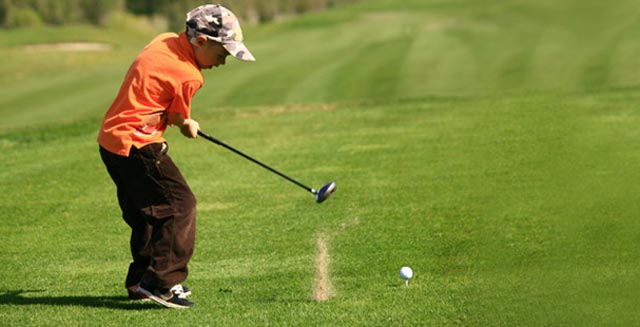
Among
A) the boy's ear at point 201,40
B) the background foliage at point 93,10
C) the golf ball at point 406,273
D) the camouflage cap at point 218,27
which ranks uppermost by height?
the camouflage cap at point 218,27

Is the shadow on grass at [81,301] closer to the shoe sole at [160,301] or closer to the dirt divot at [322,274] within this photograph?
the shoe sole at [160,301]

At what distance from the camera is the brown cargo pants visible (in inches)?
284

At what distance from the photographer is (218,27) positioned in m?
7.03

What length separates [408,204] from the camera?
10.7 m

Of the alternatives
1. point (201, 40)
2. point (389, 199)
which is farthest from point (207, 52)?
point (389, 199)

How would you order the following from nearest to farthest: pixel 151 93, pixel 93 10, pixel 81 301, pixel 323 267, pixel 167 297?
pixel 151 93
pixel 167 297
pixel 81 301
pixel 323 267
pixel 93 10

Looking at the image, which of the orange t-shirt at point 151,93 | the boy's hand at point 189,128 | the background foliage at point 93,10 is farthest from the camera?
the background foliage at point 93,10

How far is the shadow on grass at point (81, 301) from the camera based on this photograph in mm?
7598

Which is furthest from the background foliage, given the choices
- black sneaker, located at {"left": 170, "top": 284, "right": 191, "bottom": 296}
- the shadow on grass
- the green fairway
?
black sneaker, located at {"left": 170, "top": 284, "right": 191, "bottom": 296}

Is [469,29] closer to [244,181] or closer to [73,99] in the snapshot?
[73,99]

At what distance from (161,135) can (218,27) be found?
2.91ft

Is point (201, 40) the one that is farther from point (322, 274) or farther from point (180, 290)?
point (322, 274)

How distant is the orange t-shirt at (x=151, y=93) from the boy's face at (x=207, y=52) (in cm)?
5

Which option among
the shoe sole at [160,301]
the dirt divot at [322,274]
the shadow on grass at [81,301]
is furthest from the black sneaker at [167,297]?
the dirt divot at [322,274]
